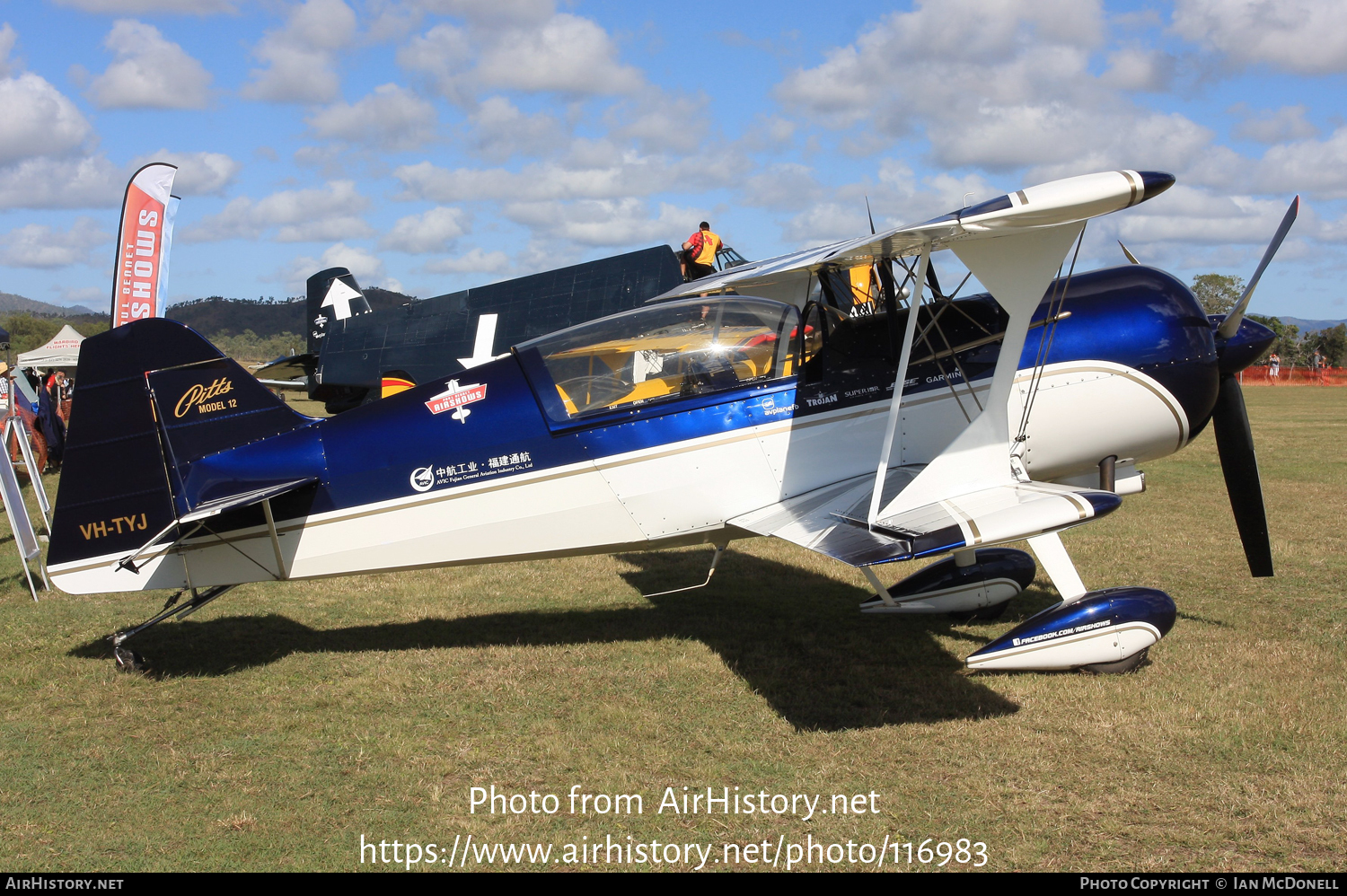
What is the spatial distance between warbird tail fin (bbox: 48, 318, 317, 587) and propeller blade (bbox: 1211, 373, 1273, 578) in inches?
237

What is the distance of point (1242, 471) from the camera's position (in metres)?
6.04

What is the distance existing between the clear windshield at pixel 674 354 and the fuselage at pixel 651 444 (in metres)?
0.03

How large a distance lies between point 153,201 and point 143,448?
26.9 feet

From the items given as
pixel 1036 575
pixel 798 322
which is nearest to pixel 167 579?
pixel 798 322

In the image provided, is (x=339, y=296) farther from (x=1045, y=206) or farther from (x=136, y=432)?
(x=1045, y=206)

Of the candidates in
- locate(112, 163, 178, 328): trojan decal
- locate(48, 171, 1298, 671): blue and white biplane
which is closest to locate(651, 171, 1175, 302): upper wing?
locate(48, 171, 1298, 671): blue and white biplane

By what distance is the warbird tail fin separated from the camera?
5.28 metres

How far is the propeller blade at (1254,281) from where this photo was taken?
540 centimetres

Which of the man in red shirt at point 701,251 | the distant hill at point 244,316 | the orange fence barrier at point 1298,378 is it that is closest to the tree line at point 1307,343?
the orange fence barrier at point 1298,378

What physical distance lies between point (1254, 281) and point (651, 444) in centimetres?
386

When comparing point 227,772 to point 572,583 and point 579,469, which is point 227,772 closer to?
point 579,469

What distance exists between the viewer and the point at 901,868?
3.29 m

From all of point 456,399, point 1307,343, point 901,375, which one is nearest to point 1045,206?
point 901,375

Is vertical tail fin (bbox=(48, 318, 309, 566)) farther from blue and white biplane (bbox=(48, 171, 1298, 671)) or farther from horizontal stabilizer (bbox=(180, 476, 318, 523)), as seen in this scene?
horizontal stabilizer (bbox=(180, 476, 318, 523))
